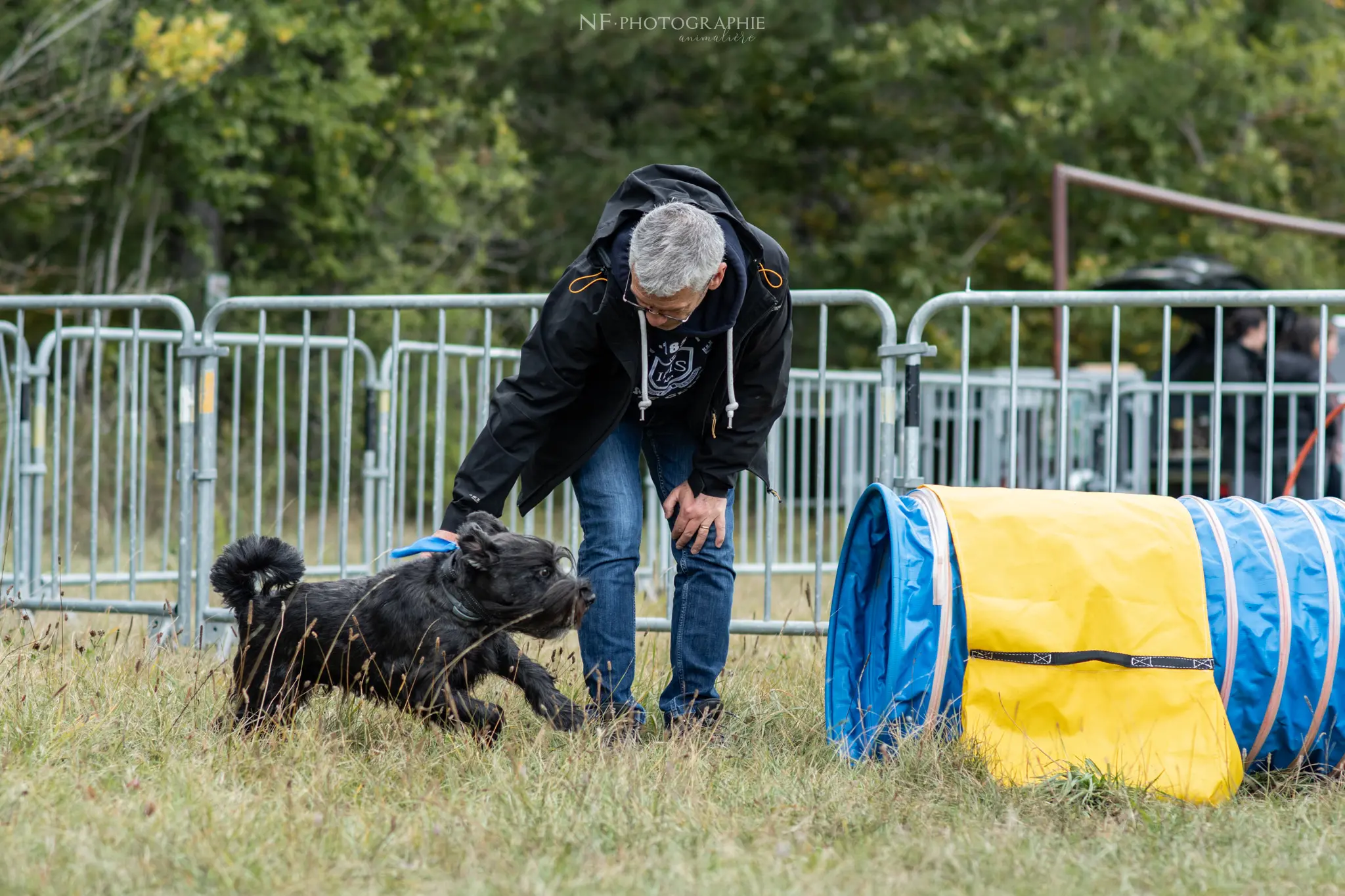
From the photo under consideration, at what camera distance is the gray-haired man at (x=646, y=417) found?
3.97 m

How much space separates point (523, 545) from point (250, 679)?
949mm

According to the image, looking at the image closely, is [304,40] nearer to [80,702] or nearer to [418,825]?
[80,702]

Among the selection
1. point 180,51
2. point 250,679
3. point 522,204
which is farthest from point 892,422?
point 522,204

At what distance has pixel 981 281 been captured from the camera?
19.2m

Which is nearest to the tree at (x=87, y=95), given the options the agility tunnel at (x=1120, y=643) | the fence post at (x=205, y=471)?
the fence post at (x=205, y=471)

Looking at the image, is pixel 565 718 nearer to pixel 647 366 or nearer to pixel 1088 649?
pixel 647 366

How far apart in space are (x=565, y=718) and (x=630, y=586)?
0.48 m

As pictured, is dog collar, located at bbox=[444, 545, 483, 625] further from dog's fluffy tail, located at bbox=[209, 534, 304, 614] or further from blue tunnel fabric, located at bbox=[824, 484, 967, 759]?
blue tunnel fabric, located at bbox=[824, 484, 967, 759]

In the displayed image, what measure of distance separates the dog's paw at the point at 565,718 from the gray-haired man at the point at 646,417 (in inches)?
5.2

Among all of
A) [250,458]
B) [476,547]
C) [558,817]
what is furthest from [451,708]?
[250,458]

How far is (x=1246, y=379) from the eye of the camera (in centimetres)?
937

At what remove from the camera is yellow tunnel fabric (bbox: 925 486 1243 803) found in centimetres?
370

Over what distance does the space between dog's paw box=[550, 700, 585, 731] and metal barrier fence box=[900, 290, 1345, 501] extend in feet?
5.27

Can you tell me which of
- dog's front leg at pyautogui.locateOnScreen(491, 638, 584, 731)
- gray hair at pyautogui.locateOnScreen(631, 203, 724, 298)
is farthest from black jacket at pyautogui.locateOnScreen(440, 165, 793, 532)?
dog's front leg at pyautogui.locateOnScreen(491, 638, 584, 731)
